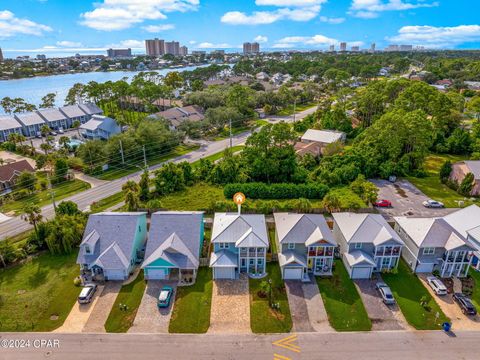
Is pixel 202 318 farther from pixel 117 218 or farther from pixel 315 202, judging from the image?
pixel 315 202

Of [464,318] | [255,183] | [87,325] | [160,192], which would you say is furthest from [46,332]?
[464,318]

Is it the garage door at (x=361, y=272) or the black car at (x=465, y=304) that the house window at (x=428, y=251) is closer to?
the black car at (x=465, y=304)

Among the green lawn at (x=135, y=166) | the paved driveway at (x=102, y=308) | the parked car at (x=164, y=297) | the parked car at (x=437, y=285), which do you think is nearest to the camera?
the paved driveway at (x=102, y=308)

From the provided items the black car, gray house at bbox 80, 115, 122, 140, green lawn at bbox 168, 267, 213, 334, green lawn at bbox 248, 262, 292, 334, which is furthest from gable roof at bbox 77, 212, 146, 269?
gray house at bbox 80, 115, 122, 140

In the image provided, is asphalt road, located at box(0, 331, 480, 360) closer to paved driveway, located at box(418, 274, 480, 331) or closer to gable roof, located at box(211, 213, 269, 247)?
paved driveway, located at box(418, 274, 480, 331)

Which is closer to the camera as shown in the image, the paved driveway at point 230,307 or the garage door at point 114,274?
the paved driveway at point 230,307

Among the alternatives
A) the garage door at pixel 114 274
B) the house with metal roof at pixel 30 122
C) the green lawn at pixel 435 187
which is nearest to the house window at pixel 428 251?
the green lawn at pixel 435 187
